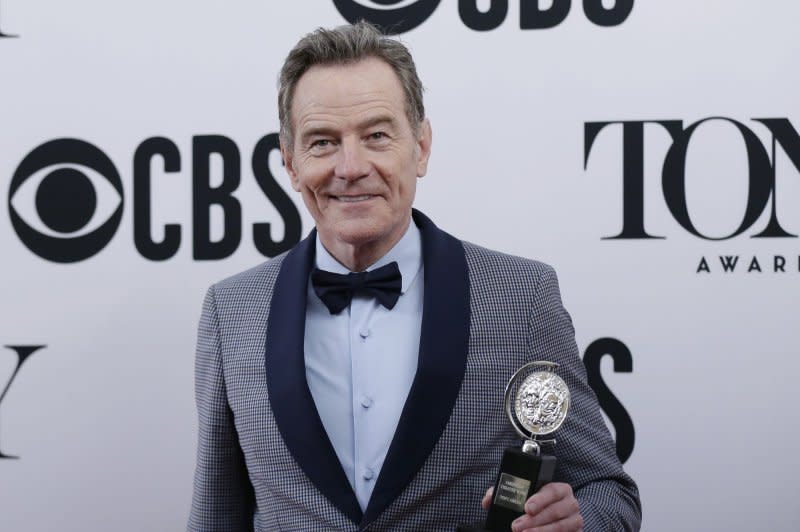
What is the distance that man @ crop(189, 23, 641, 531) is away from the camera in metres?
1.49

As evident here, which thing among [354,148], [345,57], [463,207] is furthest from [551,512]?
[463,207]

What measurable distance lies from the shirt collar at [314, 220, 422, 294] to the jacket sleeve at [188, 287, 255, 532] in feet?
0.68

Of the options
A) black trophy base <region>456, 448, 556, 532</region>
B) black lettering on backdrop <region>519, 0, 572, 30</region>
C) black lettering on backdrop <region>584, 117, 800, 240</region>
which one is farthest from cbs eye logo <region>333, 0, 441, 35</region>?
black trophy base <region>456, 448, 556, 532</region>

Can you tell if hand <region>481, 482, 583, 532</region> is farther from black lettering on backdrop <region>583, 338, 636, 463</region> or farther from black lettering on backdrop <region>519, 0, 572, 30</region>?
black lettering on backdrop <region>519, 0, 572, 30</region>

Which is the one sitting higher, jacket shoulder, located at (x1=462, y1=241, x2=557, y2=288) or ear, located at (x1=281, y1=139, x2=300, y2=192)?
ear, located at (x1=281, y1=139, x2=300, y2=192)

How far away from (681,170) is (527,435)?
0.97 meters

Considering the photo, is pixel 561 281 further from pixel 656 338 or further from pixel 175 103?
pixel 175 103

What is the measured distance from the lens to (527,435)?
1.39 meters

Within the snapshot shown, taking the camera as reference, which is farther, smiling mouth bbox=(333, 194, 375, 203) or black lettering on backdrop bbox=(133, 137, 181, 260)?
black lettering on backdrop bbox=(133, 137, 181, 260)

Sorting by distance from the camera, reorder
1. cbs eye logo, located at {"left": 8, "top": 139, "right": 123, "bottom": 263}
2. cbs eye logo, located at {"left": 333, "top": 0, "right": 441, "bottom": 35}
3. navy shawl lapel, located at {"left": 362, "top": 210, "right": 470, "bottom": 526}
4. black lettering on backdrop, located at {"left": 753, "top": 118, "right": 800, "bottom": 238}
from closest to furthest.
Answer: navy shawl lapel, located at {"left": 362, "top": 210, "right": 470, "bottom": 526}
black lettering on backdrop, located at {"left": 753, "top": 118, "right": 800, "bottom": 238}
cbs eye logo, located at {"left": 333, "top": 0, "right": 441, "bottom": 35}
cbs eye logo, located at {"left": 8, "top": 139, "right": 123, "bottom": 263}

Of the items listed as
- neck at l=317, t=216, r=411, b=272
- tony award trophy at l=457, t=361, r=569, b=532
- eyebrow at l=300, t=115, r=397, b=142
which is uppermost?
eyebrow at l=300, t=115, r=397, b=142

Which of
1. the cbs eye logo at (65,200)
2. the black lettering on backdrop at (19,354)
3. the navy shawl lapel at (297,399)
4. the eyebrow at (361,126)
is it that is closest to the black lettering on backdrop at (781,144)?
the eyebrow at (361,126)

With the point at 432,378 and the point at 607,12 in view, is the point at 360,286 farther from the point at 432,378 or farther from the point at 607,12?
the point at 607,12

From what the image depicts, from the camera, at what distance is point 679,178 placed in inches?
83.7
